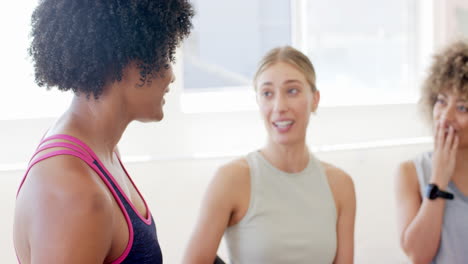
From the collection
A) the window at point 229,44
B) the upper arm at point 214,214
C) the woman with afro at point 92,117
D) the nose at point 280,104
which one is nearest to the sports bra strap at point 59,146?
the woman with afro at point 92,117

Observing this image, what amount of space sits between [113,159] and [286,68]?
0.90 m

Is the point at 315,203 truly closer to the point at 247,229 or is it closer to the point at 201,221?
the point at 247,229

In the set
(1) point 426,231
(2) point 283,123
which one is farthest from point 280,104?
(1) point 426,231

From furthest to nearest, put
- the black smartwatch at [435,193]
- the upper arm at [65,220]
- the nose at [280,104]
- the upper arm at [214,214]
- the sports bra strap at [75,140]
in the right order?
the black smartwatch at [435,193] → the nose at [280,104] → the upper arm at [214,214] → the sports bra strap at [75,140] → the upper arm at [65,220]

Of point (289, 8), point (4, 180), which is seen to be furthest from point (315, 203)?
point (289, 8)

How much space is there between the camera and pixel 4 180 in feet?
6.94

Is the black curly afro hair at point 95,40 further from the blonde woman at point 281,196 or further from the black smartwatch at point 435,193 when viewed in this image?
the black smartwatch at point 435,193

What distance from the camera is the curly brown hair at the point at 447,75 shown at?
1.98 meters

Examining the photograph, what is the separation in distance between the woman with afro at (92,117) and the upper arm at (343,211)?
0.94 m

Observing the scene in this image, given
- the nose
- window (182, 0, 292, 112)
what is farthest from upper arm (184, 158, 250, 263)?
window (182, 0, 292, 112)

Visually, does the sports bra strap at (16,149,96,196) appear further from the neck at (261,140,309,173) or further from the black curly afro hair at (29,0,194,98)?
the neck at (261,140,309,173)

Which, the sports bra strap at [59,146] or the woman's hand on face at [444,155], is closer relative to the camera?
the sports bra strap at [59,146]

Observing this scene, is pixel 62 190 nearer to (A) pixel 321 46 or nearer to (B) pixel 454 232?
(B) pixel 454 232

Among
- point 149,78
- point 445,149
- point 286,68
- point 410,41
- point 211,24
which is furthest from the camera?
point 410,41
